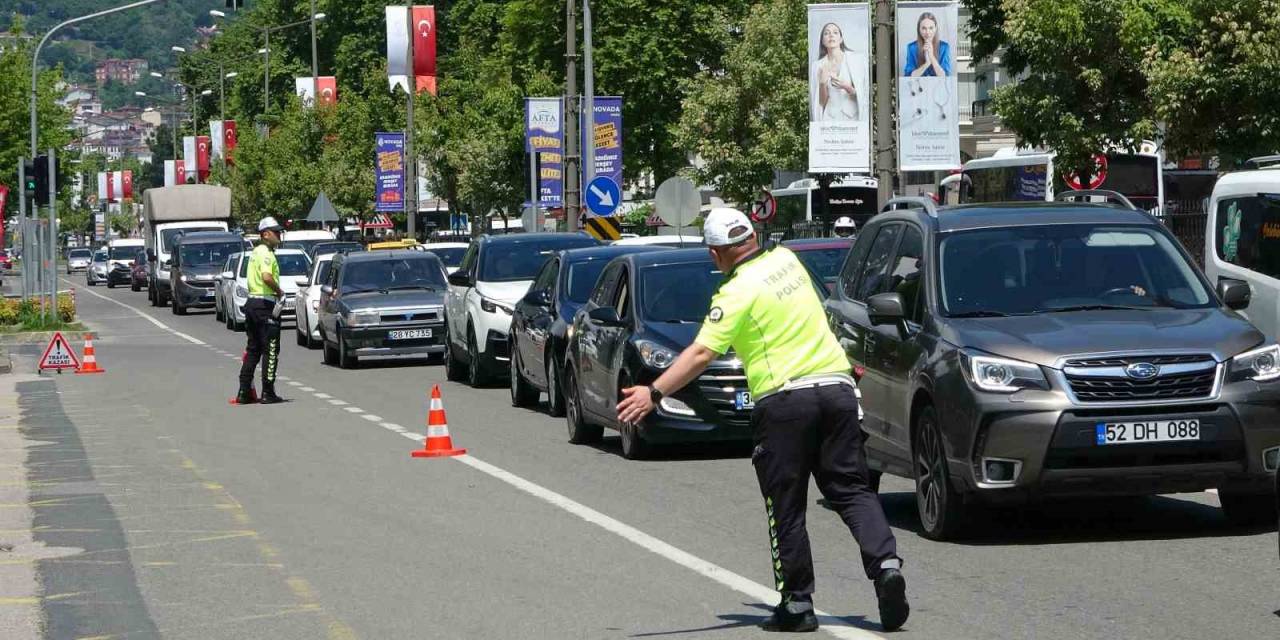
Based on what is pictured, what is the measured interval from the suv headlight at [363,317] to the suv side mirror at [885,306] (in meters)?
19.6

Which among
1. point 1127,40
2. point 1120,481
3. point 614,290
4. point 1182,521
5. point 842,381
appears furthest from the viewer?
point 1127,40

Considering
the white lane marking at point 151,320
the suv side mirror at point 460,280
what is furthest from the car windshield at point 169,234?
the suv side mirror at point 460,280

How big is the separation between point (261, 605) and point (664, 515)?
11.5ft

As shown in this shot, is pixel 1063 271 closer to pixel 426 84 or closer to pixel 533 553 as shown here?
pixel 533 553

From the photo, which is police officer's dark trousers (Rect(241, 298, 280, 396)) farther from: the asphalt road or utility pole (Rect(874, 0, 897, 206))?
utility pole (Rect(874, 0, 897, 206))

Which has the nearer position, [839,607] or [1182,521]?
[839,607]

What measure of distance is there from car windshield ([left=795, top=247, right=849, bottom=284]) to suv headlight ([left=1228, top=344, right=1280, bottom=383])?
10978 millimetres

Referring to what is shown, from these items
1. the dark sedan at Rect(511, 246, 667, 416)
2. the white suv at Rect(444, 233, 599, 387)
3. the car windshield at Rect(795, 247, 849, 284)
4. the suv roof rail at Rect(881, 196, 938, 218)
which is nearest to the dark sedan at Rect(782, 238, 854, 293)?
the car windshield at Rect(795, 247, 849, 284)

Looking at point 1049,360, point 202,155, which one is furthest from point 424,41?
point 202,155

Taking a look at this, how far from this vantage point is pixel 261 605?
9773 mm

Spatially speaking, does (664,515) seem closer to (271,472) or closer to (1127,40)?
(271,472)

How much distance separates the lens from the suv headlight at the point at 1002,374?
10.7 m

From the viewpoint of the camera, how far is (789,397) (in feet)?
27.8

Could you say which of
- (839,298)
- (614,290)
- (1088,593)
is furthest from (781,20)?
(1088,593)
